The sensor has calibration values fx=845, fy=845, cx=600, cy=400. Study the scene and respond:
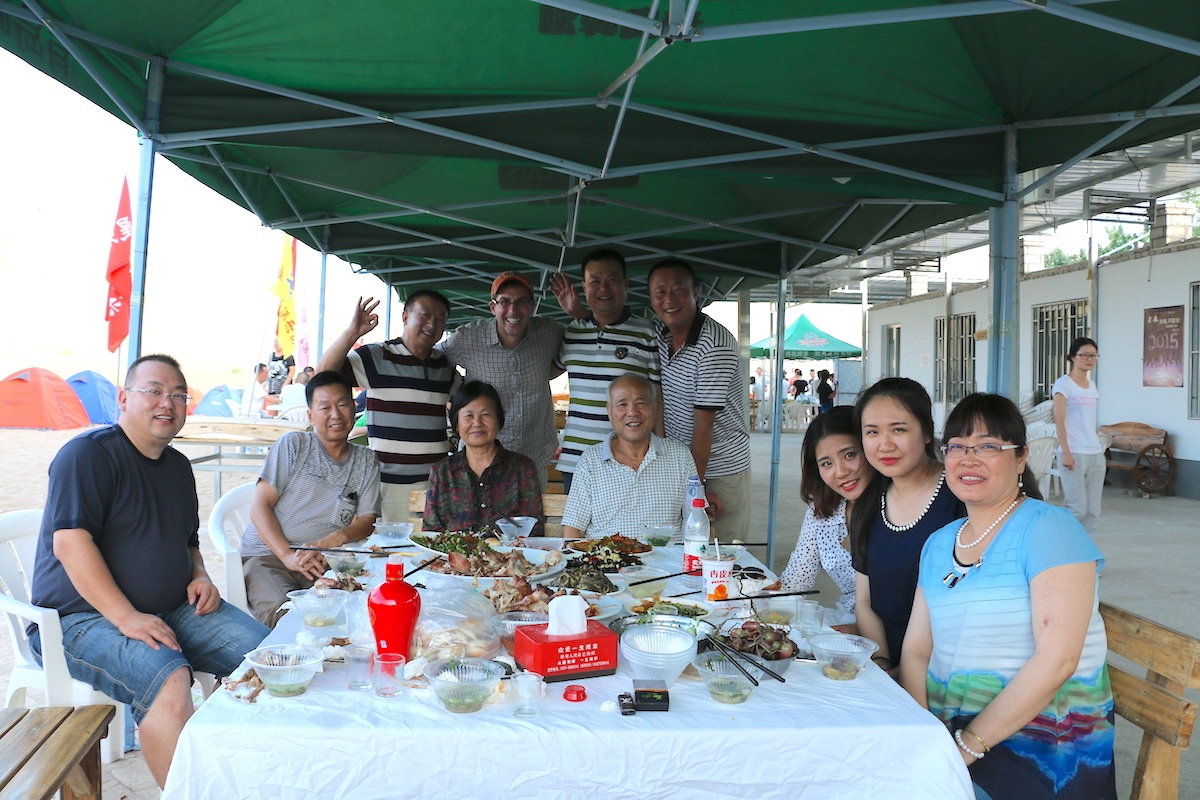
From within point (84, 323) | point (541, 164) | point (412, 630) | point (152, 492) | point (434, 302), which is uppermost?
point (84, 323)

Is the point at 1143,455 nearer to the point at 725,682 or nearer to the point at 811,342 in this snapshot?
the point at 811,342

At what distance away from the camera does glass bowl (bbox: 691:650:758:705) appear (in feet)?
5.61

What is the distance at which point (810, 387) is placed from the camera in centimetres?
2802

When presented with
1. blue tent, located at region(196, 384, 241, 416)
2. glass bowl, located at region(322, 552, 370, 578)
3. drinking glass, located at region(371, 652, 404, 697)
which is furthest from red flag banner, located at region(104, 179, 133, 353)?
drinking glass, located at region(371, 652, 404, 697)

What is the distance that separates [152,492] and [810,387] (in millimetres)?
26585

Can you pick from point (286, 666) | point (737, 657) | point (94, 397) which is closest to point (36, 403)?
point (94, 397)

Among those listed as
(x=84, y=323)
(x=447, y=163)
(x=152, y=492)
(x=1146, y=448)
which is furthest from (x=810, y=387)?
(x=84, y=323)

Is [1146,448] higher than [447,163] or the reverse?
the reverse

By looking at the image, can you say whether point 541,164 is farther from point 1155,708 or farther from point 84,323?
point 84,323

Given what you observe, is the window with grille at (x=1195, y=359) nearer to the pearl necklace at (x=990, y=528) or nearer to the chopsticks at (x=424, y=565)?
the pearl necklace at (x=990, y=528)

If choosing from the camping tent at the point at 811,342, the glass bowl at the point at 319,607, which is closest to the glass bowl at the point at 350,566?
the glass bowl at the point at 319,607

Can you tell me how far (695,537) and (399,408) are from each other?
198 centimetres

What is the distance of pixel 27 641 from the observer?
2.84m

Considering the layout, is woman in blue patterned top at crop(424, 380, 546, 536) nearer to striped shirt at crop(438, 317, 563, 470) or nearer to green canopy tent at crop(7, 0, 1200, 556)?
striped shirt at crop(438, 317, 563, 470)
